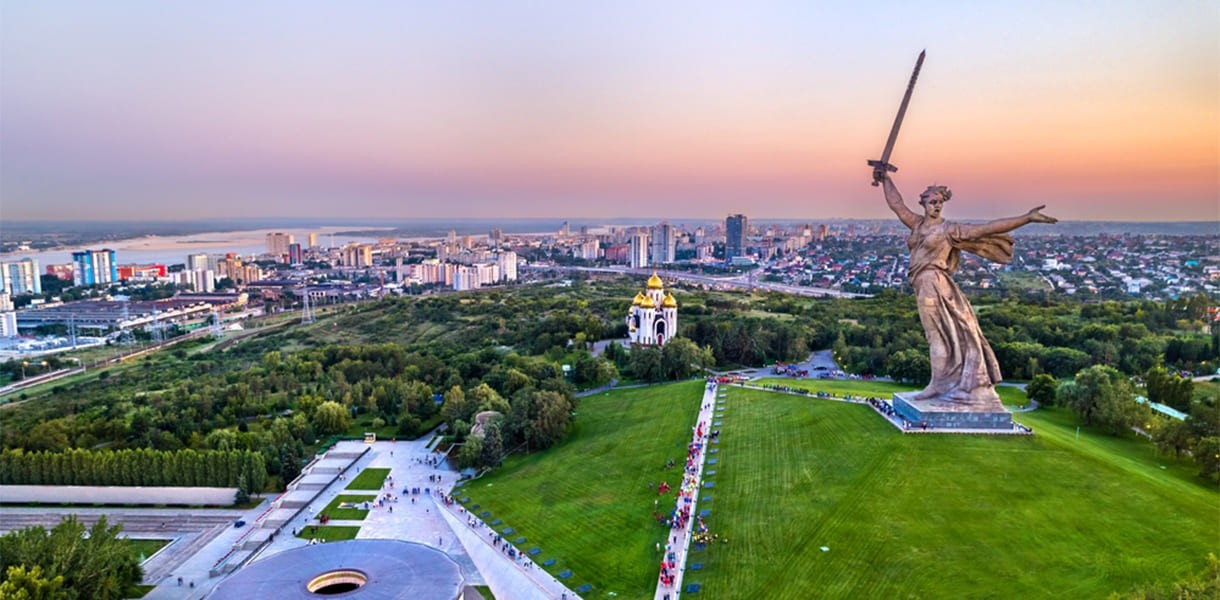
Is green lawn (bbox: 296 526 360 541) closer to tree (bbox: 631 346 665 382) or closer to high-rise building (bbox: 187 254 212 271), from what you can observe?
tree (bbox: 631 346 665 382)

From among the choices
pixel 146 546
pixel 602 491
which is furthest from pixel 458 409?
pixel 146 546

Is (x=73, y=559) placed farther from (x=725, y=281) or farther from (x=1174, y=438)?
(x=725, y=281)

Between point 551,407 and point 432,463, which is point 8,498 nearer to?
point 432,463

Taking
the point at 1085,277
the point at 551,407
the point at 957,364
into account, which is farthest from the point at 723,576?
the point at 1085,277

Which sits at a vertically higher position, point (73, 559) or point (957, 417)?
point (957, 417)

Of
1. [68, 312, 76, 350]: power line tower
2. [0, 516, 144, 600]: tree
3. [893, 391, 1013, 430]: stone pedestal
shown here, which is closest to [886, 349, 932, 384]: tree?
[893, 391, 1013, 430]: stone pedestal

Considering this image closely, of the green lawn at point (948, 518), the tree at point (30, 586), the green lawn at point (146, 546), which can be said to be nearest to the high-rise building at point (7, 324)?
the green lawn at point (146, 546)

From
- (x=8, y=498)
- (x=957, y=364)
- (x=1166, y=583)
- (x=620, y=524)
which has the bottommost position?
(x=8, y=498)
